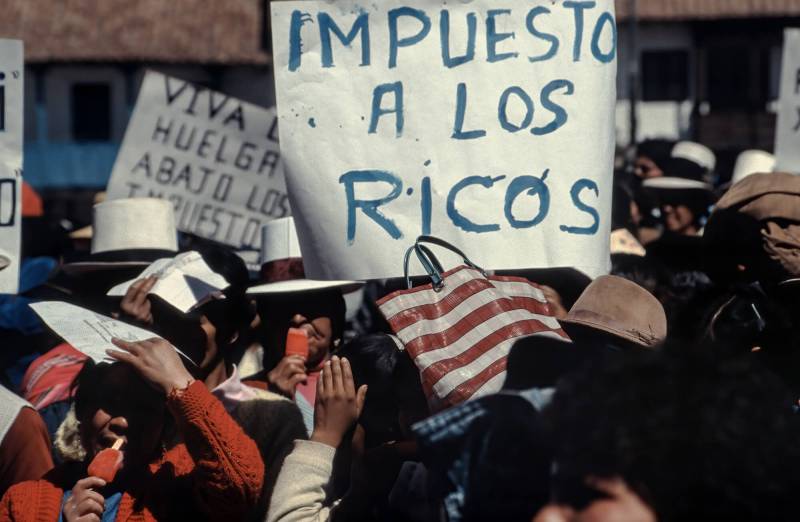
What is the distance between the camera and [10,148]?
4.31m

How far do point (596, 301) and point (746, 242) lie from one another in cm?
60

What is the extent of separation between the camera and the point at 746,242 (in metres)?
3.34

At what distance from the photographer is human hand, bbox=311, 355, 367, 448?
314cm

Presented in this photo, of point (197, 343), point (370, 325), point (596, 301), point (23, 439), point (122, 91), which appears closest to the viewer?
point (596, 301)

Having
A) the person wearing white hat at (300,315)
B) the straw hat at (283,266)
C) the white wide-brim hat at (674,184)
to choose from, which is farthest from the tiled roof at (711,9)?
the person wearing white hat at (300,315)

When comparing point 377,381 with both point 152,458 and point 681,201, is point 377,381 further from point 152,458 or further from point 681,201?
point 681,201

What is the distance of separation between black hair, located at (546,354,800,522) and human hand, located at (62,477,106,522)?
1609 millimetres

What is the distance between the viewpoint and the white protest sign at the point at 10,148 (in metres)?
4.19

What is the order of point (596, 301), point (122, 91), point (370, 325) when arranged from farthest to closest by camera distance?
point (122, 91), point (370, 325), point (596, 301)

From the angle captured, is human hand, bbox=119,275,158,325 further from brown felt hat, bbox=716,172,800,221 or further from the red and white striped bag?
brown felt hat, bbox=716,172,800,221

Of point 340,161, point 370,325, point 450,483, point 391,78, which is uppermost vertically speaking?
point 391,78

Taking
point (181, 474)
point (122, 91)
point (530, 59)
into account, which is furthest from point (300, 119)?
point (122, 91)

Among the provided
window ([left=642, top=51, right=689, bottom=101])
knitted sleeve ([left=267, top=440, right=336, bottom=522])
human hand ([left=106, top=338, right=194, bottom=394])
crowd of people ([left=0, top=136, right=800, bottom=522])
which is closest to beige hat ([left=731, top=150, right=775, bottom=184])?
crowd of people ([left=0, top=136, right=800, bottom=522])

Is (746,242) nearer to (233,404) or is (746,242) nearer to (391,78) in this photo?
(391,78)
